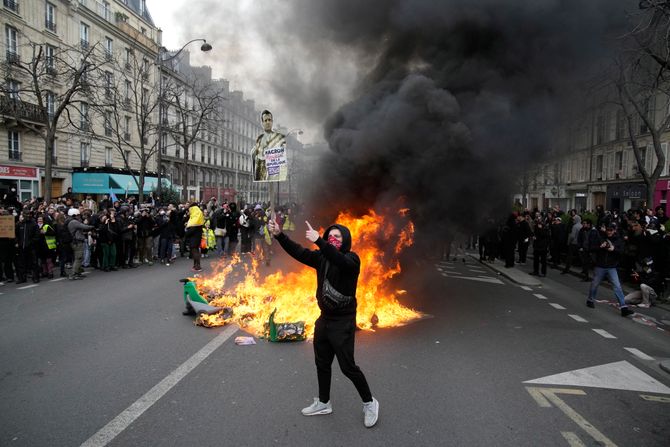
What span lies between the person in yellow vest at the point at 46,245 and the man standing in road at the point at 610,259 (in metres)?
11.4

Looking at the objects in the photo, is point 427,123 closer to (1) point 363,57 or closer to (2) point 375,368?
(1) point 363,57

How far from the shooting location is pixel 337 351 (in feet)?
11.6

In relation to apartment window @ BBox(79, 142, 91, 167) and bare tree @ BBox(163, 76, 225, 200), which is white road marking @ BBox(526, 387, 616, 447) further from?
apartment window @ BBox(79, 142, 91, 167)

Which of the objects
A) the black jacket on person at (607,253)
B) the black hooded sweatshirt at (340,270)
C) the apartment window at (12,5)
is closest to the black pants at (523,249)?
the black jacket on person at (607,253)

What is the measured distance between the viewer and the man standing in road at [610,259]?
24.9 ft

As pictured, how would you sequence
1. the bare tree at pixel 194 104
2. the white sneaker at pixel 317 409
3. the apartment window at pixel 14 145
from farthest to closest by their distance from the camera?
1. the apartment window at pixel 14 145
2. the bare tree at pixel 194 104
3. the white sneaker at pixel 317 409

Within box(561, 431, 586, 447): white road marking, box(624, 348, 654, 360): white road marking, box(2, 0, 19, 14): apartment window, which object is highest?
box(2, 0, 19, 14): apartment window

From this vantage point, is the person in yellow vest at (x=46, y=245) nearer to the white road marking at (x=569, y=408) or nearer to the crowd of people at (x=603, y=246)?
the white road marking at (x=569, y=408)

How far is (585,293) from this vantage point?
31.7 ft

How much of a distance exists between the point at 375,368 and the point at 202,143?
49.0 meters

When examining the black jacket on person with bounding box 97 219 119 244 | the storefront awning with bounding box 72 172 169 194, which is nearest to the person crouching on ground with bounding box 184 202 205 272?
the black jacket on person with bounding box 97 219 119 244

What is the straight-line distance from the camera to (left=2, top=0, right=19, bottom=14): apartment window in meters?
23.2

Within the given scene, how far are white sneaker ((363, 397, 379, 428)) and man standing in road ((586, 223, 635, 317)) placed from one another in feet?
19.9

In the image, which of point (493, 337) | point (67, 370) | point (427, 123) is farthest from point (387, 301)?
point (67, 370)
